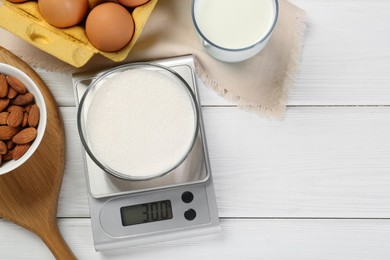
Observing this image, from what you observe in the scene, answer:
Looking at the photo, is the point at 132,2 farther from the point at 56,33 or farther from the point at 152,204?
the point at 152,204

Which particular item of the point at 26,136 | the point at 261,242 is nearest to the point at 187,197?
the point at 261,242

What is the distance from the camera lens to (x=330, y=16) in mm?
863

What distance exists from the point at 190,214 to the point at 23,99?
298 millimetres

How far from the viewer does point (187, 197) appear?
0.82 m

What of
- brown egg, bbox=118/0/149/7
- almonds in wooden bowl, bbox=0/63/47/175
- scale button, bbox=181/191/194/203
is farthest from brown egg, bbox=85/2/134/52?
scale button, bbox=181/191/194/203

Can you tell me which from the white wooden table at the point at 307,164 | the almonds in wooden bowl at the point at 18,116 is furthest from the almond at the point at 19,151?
the white wooden table at the point at 307,164

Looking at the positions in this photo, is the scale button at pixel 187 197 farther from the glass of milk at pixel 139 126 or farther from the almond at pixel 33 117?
the almond at pixel 33 117

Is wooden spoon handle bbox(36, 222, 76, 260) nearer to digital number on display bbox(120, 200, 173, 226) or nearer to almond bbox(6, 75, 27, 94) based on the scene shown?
digital number on display bbox(120, 200, 173, 226)

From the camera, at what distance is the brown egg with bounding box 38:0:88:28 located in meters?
0.75

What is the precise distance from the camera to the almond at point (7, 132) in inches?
29.6

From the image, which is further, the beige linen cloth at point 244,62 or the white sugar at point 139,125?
the beige linen cloth at point 244,62

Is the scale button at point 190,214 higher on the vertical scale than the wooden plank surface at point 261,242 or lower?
higher

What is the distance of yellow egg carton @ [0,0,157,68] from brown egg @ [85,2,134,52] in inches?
0.5

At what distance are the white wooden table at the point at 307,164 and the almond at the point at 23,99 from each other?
3.5 inches
